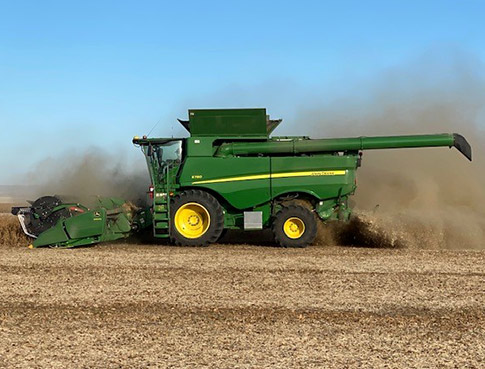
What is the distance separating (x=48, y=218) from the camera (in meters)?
12.6

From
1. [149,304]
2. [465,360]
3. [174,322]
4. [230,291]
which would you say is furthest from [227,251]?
[465,360]

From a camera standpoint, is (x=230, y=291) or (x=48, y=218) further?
(x=48, y=218)

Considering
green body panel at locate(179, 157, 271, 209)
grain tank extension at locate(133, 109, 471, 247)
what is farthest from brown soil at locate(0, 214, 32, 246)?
green body panel at locate(179, 157, 271, 209)

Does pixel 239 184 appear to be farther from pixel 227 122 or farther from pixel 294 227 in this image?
pixel 294 227

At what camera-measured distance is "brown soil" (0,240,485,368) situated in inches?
190

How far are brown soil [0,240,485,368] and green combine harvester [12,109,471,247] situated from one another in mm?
1590

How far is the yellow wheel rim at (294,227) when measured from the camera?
1193cm

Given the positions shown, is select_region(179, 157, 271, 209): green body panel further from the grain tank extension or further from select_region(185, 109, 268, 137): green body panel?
select_region(185, 109, 268, 137): green body panel

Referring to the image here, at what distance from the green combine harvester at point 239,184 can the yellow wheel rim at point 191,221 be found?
2 centimetres

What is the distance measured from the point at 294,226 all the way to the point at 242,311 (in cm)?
583

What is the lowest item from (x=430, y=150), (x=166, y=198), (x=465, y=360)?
(x=465, y=360)

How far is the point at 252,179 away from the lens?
39.4ft

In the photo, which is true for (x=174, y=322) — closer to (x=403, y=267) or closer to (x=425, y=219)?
(x=403, y=267)

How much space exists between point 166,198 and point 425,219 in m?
5.81
